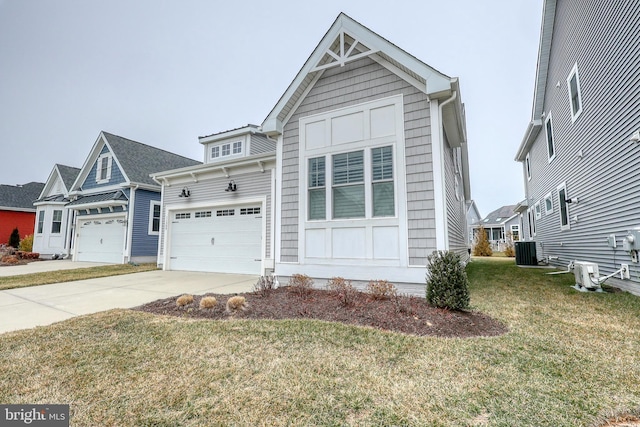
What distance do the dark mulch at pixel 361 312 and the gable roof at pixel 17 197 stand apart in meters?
25.3

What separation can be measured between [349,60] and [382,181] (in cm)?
278

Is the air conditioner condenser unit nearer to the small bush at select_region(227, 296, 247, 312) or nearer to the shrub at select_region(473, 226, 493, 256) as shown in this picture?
the small bush at select_region(227, 296, 247, 312)

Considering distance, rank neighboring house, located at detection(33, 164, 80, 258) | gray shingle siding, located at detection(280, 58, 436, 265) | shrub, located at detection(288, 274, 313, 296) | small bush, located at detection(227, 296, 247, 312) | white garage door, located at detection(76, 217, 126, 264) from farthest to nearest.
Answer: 1. neighboring house, located at detection(33, 164, 80, 258)
2. white garage door, located at detection(76, 217, 126, 264)
3. shrub, located at detection(288, 274, 313, 296)
4. gray shingle siding, located at detection(280, 58, 436, 265)
5. small bush, located at detection(227, 296, 247, 312)

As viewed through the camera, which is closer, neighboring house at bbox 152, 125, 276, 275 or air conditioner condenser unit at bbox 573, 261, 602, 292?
air conditioner condenser unit at bbox 573, 261, 602, 292

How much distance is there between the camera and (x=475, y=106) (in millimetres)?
22859

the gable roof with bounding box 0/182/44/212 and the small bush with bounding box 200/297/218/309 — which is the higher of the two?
the gable roof with bounding box 0/182/44/212

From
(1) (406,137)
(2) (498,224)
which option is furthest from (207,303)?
(2) (498,224)

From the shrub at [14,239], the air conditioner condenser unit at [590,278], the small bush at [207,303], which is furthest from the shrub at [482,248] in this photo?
the shrub at [14,239]

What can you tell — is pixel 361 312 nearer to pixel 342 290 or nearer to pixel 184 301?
pixel 342 290

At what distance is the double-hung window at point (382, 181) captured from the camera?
20.2 ft

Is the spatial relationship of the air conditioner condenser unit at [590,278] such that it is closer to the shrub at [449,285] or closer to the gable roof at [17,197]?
the shrub at [449,285]

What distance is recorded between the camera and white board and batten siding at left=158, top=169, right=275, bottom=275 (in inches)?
376

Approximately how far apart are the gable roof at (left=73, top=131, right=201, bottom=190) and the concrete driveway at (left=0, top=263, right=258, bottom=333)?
22.1 feet

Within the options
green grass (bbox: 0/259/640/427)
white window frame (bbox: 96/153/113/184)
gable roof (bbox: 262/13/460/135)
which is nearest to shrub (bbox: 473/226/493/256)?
green grass (bbox: 0/259/640/427)
